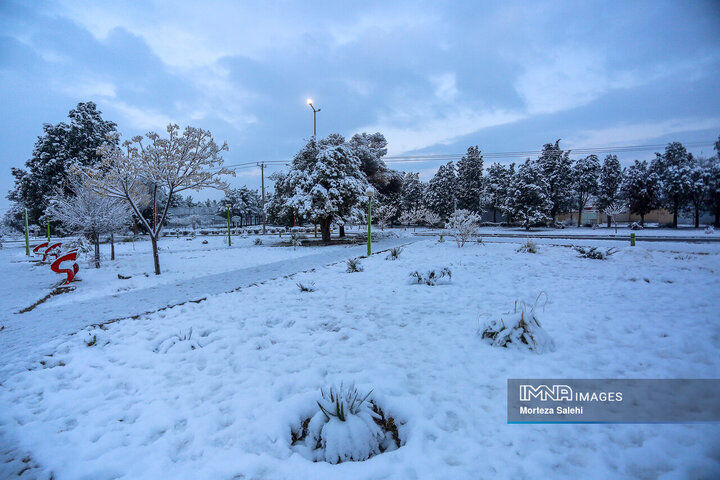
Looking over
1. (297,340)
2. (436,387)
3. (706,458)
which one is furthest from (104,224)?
(706,458)

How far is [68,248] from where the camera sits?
38.5 feet

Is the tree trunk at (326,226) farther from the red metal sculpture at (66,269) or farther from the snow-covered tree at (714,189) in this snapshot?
the snow-covered tree at (714,189)

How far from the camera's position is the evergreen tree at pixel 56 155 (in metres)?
23.9

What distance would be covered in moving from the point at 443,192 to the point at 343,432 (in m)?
44.2

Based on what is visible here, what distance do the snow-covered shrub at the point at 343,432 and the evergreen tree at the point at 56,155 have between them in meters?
30.5

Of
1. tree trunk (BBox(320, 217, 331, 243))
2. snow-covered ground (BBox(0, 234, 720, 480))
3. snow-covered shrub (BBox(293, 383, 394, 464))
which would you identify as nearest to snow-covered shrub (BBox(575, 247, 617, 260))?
snow-covered ground (BBox(0, 234, 720, 480))

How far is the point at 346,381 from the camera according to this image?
317 cm

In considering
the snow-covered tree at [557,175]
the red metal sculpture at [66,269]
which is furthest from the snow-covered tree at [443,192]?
the red metal sculpture at [66,269]

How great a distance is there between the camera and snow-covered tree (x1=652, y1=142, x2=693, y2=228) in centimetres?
2944

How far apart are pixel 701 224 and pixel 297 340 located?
50.5m

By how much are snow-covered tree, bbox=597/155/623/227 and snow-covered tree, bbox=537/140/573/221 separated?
5183 mm

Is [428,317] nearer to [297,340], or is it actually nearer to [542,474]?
[297,340]

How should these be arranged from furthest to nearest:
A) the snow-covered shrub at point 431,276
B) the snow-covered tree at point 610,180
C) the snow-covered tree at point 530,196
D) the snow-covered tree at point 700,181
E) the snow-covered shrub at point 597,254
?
the snow-covered tree at point 610,180, the snow-covered tree at point 530,196, the snow-covered tree at point 700,181, the snow-covered shrub at point 597,254, the snow-covered shrub at point 431,276

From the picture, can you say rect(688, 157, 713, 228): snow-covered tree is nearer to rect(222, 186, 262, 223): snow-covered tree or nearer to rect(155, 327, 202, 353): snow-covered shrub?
rect(155, 327, 202, 353): snow-covered shrub
